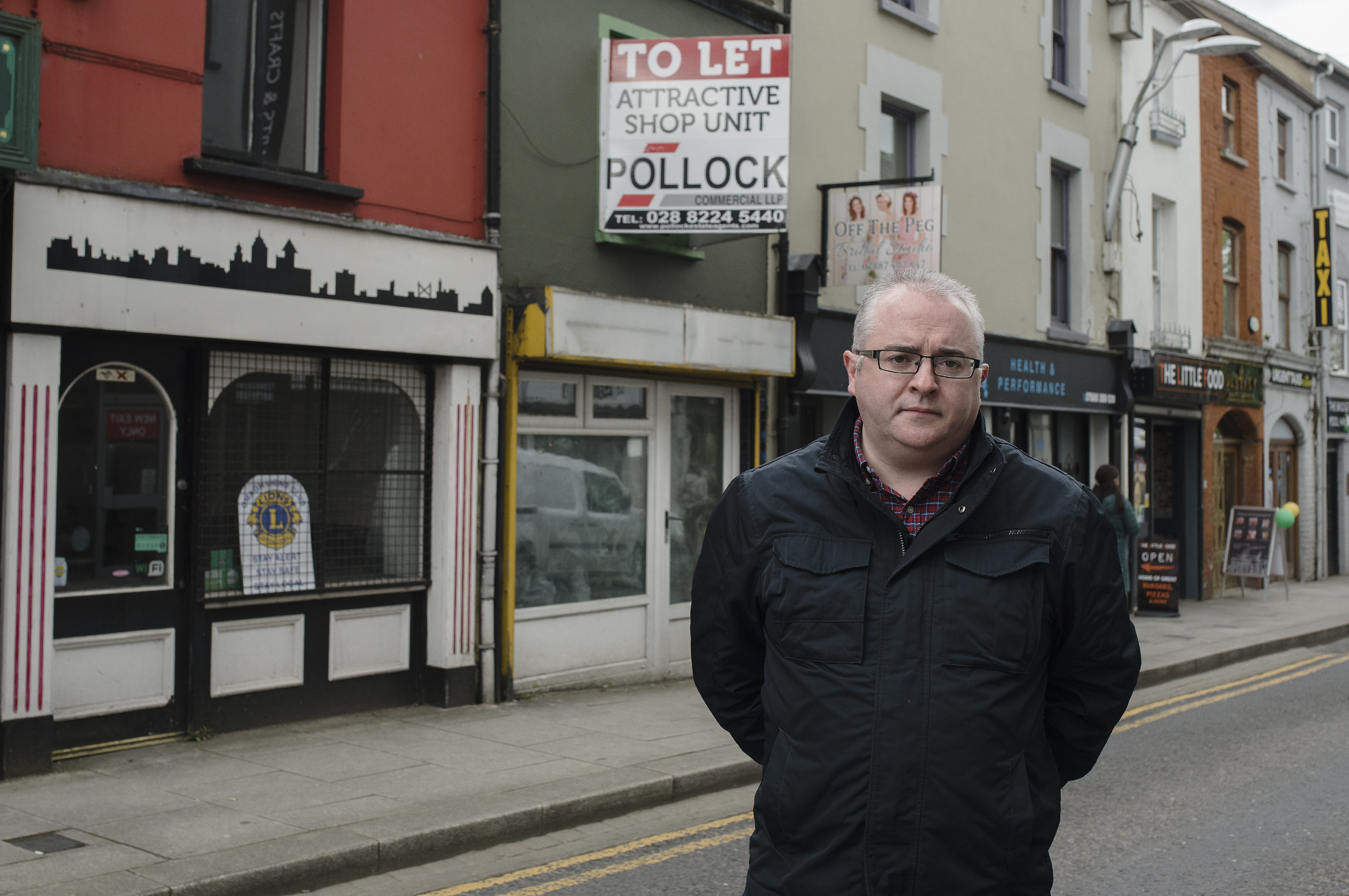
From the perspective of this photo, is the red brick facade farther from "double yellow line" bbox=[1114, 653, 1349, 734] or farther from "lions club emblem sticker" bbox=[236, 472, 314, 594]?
"lions club emblem sticker" bbox=[236, 472, 314, 594]

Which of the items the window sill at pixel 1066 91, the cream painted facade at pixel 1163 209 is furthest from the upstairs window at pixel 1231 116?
the window sill at pixel 1066 91

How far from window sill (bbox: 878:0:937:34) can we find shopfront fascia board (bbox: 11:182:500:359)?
6468 mm

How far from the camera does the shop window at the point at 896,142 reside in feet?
45.8

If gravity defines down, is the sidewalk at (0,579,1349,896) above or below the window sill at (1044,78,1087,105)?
below

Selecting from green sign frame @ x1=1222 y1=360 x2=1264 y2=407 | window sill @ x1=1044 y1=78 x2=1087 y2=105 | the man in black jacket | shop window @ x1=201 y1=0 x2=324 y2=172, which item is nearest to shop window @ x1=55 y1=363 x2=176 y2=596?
shop window @ x1=201 y1=0 x2=324 y2=172

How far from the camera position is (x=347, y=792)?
6.73 metres

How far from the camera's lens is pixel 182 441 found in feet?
26.0

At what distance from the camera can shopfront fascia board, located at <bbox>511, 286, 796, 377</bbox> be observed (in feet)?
30.9

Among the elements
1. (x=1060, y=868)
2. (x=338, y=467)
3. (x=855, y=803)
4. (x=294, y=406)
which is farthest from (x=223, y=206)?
(x=855, y=803)

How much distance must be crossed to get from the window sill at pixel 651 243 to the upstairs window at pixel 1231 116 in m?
13.4

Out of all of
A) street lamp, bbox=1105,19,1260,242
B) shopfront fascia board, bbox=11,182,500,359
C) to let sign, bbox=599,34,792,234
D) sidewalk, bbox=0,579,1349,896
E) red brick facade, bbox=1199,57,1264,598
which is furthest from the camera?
red brick facade, bbox=1199,57,1264,598

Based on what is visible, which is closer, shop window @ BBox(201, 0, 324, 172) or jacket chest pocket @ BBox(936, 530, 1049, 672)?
jacket chest pocket @ BBox(936, 530, 1049, 672)

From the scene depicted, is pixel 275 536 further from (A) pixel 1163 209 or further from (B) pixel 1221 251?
(B) pixel 1221 251

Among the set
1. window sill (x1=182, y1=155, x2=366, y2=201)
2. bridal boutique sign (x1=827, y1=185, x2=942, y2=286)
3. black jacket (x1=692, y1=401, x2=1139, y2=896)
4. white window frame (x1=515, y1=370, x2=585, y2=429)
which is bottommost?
black jacket (x1=692, y1=401, x2=1139, y2=896)
